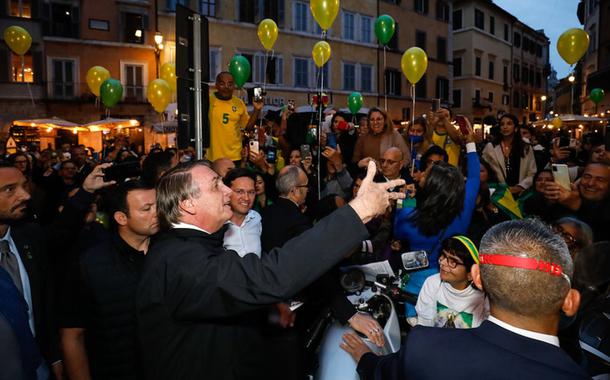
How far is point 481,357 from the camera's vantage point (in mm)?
1439

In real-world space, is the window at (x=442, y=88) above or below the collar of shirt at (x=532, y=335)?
above

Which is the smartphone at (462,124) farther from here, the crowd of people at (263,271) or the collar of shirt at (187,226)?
the collar of shirt at (187,226)

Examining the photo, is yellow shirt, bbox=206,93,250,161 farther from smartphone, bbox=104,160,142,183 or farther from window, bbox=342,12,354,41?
window, bbox=342,12,354,41

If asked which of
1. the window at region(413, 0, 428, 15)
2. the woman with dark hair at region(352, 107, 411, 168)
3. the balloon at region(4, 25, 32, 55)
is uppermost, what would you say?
the window at region(413, 0, 428, 15)

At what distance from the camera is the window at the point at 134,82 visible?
25.0m

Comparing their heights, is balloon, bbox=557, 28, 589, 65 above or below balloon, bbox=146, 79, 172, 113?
above

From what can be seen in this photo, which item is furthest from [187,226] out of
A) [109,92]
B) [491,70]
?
[491,70]

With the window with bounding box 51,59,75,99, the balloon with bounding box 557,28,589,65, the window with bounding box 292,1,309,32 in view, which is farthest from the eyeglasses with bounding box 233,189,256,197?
the window with bounding box 51,59,75,99

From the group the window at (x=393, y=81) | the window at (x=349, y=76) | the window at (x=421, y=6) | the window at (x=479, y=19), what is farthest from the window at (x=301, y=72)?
the window at (x=479, y=19)

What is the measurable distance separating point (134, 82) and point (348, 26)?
13037 millimetres

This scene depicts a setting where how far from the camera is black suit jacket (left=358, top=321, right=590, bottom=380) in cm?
137

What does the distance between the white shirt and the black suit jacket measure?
239cm

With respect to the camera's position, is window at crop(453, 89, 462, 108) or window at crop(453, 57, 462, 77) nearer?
window at crop(453, 57, 462, 77)

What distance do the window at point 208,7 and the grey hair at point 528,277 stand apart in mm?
23325
